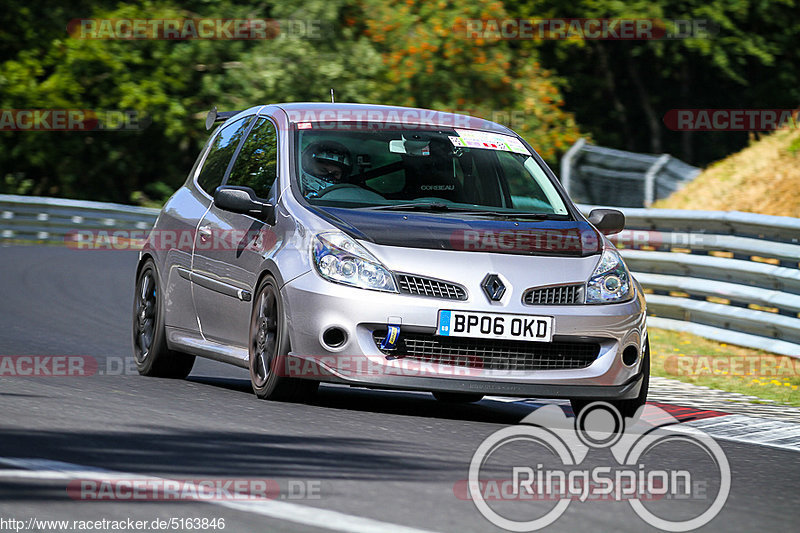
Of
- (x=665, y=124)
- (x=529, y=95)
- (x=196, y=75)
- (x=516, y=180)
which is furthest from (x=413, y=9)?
(x=516, y=180)

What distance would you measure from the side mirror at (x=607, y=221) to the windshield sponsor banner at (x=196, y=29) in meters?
22.2

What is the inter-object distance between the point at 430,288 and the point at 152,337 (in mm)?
2691

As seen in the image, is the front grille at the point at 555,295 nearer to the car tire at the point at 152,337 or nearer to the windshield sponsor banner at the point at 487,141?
the windshield sponsor banner at the point at 487,141

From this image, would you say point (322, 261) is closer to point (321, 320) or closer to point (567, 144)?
point (321, 320)

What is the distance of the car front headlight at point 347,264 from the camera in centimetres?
773

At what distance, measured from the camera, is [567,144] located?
3081cm

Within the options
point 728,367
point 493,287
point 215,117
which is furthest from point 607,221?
point 728,367

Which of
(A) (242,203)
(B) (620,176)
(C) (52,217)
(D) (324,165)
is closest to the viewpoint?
(A) (242,203)

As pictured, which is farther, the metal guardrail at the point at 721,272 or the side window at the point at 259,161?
the metal guardrail at the point at 721,272

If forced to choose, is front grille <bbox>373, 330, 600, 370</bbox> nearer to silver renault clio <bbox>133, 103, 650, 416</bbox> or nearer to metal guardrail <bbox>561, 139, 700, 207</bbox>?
silver renault clio <bbox>133, 103, 650, 416</bbox>

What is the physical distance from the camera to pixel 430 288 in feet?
25.3

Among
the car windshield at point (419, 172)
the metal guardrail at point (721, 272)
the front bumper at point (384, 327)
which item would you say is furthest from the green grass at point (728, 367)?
the front bumper at point (384, 327)

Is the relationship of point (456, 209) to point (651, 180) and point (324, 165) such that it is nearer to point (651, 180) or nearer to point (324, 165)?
point (324, 165)

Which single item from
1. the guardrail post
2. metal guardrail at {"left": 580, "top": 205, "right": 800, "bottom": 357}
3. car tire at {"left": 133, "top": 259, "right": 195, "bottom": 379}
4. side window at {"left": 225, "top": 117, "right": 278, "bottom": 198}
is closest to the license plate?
side window at {"left": 225, "top": 117, "right": 278, "bottom": 198}
